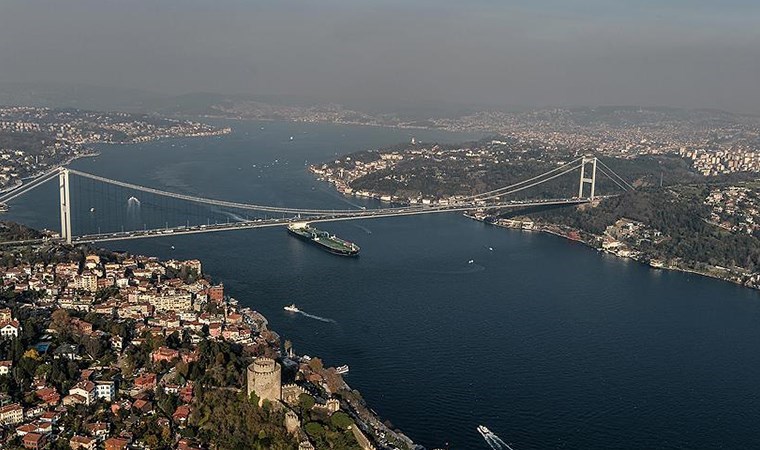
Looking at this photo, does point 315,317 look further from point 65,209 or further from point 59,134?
point 59,134

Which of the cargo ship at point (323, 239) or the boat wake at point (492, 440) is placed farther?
the cargo ship at point (323, 239)

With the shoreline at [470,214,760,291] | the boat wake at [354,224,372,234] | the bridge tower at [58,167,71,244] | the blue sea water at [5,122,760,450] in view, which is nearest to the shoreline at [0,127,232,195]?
the blue sea water at [5,122,760,450]

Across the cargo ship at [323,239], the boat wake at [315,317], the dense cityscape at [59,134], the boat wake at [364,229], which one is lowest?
the boat wake at [315,317]

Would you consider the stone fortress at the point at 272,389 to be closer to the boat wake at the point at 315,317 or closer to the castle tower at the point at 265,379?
the castle tower at the point at 265,379

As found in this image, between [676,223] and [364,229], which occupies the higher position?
[676,223]

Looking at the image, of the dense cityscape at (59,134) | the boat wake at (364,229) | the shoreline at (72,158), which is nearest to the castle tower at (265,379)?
the boat wake at (364,229)

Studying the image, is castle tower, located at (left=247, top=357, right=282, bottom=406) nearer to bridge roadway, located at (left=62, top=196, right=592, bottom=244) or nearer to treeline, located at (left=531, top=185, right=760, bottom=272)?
bridge roadway, located at (left=62, top=196, right=592, bottom=244)

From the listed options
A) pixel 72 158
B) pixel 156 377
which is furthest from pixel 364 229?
pixel 72 158
